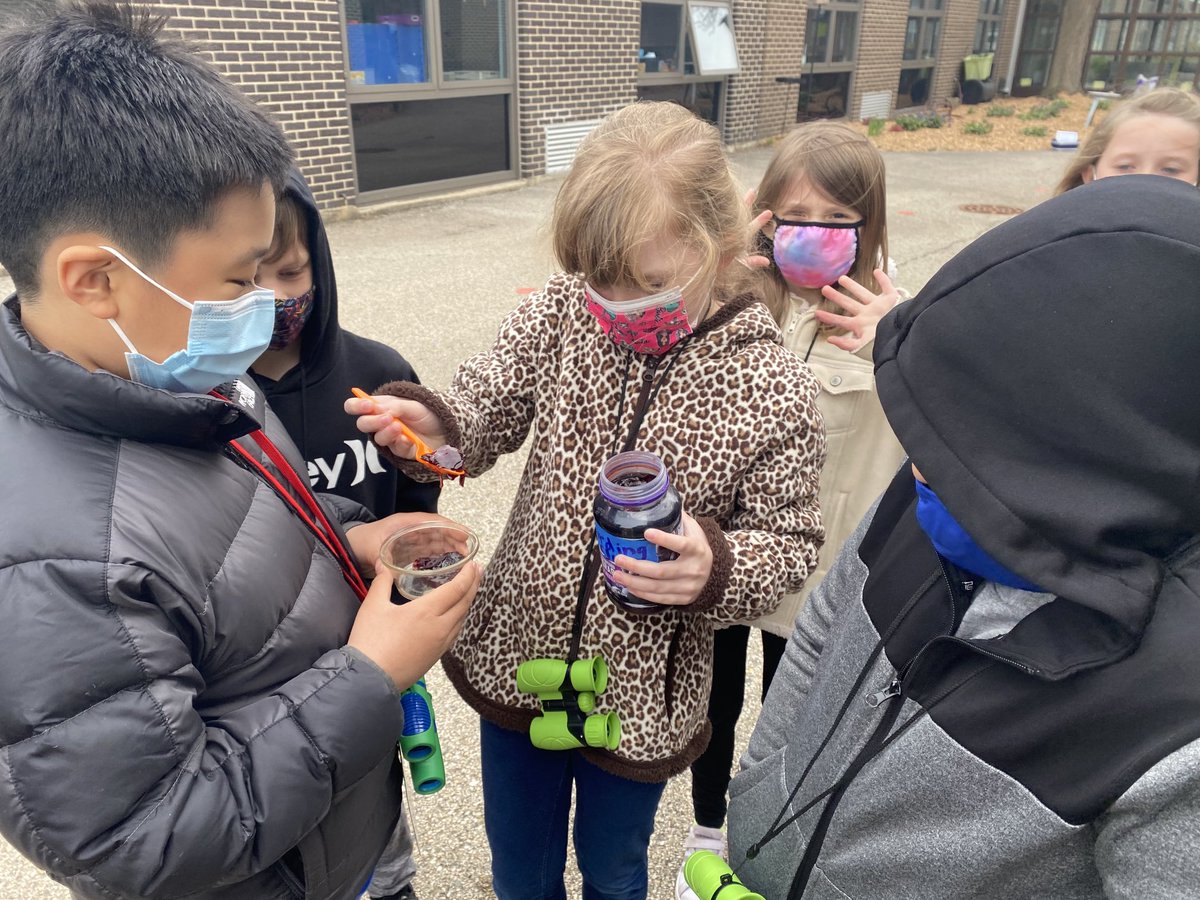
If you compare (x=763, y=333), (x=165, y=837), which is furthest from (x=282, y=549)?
(x=763, y=333)

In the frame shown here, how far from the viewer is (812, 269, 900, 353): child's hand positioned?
216 cm

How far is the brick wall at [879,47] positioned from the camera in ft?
53.4

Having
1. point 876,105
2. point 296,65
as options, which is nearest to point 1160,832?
point 296,65

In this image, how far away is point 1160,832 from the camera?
0.93 m

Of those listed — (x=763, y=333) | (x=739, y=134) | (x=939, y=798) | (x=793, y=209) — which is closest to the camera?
(x=939, y=798)

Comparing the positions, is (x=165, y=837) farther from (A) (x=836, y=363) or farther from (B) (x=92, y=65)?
(A) (x=836, y=363)

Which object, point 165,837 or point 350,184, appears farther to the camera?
point 350,184

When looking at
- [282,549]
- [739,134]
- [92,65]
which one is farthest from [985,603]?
[739,134]

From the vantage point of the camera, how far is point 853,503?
2.30 meters

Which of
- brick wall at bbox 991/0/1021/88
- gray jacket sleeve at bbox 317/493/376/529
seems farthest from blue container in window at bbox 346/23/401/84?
brick wall at bbox 991/0/1021/88

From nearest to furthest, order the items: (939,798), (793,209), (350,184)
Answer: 1. (939,798)
2. (793,209)
3. (350,184)

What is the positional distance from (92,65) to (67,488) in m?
0.59

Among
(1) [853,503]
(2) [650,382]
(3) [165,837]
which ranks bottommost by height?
(1) [853,503]

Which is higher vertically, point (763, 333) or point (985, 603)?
point (763, 333)
